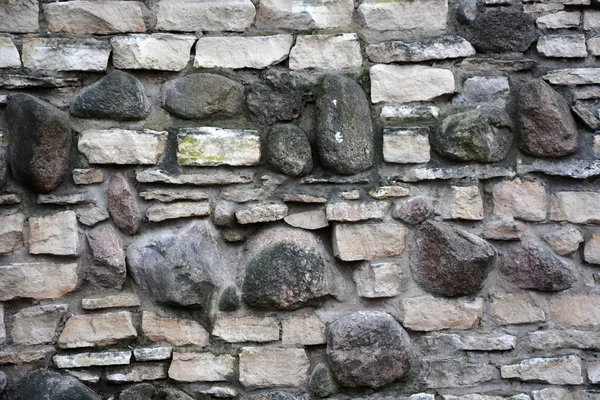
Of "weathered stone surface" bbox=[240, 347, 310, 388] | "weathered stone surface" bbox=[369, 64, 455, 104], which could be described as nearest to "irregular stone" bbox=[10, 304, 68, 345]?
"weathered stone surface" bbox=[240, 347, 310, 388]

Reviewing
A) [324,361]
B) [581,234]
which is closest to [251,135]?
[324,361]

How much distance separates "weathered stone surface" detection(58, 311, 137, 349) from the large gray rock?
0.85m

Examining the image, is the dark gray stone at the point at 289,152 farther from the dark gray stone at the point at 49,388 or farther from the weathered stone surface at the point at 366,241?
the dark gray stone at the point at 49,388

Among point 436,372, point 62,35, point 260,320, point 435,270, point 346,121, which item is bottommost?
point 436,372

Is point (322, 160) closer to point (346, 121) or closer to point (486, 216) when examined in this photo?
point (346, 121)

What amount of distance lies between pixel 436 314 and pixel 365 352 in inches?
10.9

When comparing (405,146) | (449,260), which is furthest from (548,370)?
(405,146)

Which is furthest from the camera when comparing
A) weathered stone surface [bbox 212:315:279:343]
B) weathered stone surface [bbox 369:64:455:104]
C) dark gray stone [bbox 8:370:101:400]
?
weathered stone surface [bbox 369:64:455:104]

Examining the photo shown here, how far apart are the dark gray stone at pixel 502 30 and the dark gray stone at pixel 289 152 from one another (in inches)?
27.9

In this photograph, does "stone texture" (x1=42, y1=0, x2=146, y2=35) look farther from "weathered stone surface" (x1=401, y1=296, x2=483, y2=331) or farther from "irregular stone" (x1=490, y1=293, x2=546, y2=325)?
"irregular stone" (x1=490, y1=293, x2=546, y2=325)

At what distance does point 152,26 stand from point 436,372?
152 cm

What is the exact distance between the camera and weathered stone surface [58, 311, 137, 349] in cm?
209

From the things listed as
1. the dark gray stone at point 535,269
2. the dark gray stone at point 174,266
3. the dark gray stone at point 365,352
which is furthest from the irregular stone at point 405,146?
the dark gray stone at point 174,266

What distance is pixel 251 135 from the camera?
2.18 meters
